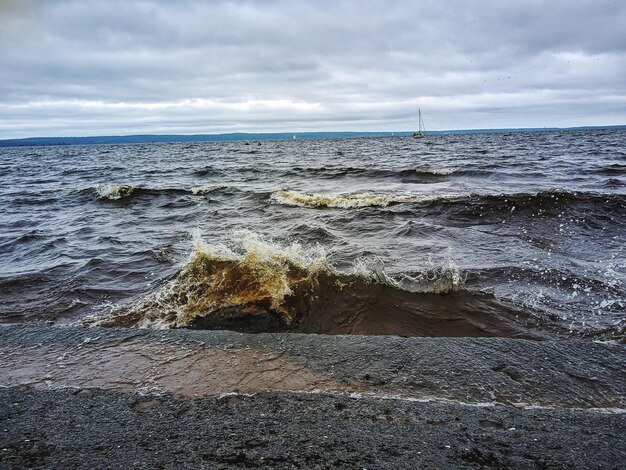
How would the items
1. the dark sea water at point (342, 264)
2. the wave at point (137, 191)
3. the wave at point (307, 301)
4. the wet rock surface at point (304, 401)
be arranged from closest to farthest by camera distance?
the wet rock surface at point (304, 401) < the wave at point (307, 301) < the dark sea water at point (342, 264) < the wave at point (137, 191)

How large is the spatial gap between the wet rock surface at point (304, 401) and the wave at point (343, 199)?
8618mm

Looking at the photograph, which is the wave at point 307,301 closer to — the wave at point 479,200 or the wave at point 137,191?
the wave at point 479,200

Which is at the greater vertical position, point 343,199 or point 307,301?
point 343,199

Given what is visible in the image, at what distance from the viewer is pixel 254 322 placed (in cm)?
420

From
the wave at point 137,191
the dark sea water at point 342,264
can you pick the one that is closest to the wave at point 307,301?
the dark sea water at point 342,264

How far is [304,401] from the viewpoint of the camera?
248cm

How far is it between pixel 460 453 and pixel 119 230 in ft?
31.1

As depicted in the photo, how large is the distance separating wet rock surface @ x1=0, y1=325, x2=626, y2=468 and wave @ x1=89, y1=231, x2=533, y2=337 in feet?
2.50

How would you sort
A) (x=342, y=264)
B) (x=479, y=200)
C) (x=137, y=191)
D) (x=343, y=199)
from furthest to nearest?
1. (x=137, y=191)
2. (x=343, y=199)
3. (x=479, y=200)
4. (x=342, y=264)

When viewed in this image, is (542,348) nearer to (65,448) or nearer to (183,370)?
(183,370)

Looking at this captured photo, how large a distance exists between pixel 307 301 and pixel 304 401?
237 cm

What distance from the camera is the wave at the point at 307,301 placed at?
4.28 meters

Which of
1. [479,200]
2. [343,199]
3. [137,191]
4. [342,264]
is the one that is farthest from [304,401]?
[137,191]

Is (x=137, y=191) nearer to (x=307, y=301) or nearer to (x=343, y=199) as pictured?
(x=343, y=199)
